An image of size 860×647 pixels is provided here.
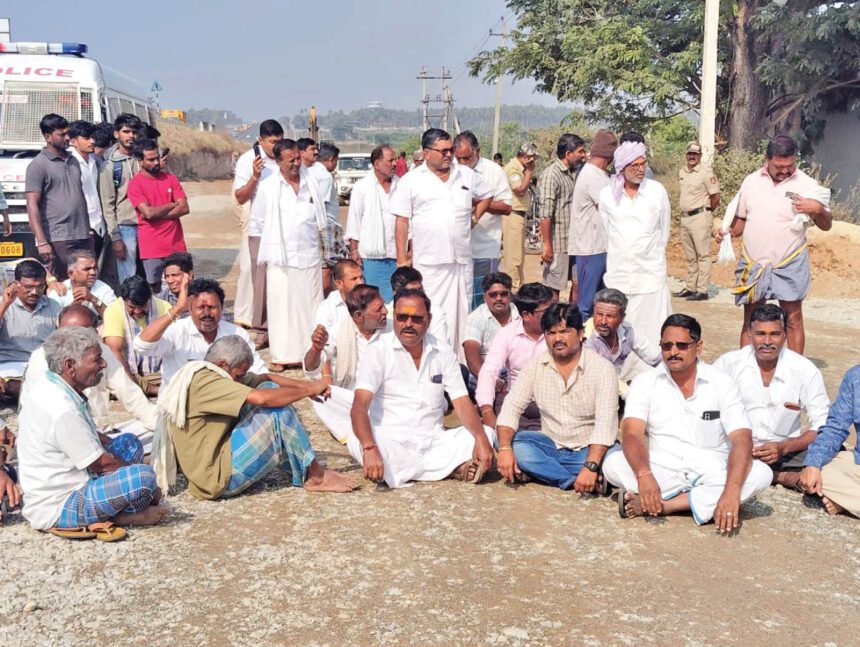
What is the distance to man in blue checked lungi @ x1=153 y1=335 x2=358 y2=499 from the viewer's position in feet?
15.9

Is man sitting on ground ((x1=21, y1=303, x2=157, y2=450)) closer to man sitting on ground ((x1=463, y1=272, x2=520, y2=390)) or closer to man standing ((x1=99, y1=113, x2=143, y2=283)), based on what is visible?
man sitting on ground ((x1=463, y1=272, x2=520, y2=390))

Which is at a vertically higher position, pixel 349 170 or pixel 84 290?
pixel 349 170

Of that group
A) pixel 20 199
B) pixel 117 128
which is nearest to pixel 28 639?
pixel 117 128

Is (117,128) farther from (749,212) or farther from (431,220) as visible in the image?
(749,212)

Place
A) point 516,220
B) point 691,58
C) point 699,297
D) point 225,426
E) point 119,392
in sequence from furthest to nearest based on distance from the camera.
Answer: point 691,58 → point 699,297 → point 516,220 → point 119,392 → point 225,426

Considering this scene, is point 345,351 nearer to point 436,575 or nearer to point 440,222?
point 440,222

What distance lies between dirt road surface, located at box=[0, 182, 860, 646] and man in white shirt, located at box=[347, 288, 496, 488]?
140 millimetres

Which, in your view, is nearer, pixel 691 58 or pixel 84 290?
pixel 84 290

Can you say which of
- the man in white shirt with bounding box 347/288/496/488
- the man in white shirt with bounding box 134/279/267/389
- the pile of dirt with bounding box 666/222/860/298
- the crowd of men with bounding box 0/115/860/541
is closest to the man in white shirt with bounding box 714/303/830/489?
the crowd of men with bounding box 0/115/860/541

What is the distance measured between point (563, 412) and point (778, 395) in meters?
1.24

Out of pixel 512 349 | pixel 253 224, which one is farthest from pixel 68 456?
pixel 253 224

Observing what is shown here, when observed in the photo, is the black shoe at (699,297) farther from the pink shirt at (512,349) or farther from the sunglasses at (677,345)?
the sunglasses at (677,345)

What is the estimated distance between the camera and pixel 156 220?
8.01 m

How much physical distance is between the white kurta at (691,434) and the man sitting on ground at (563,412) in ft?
0.72
